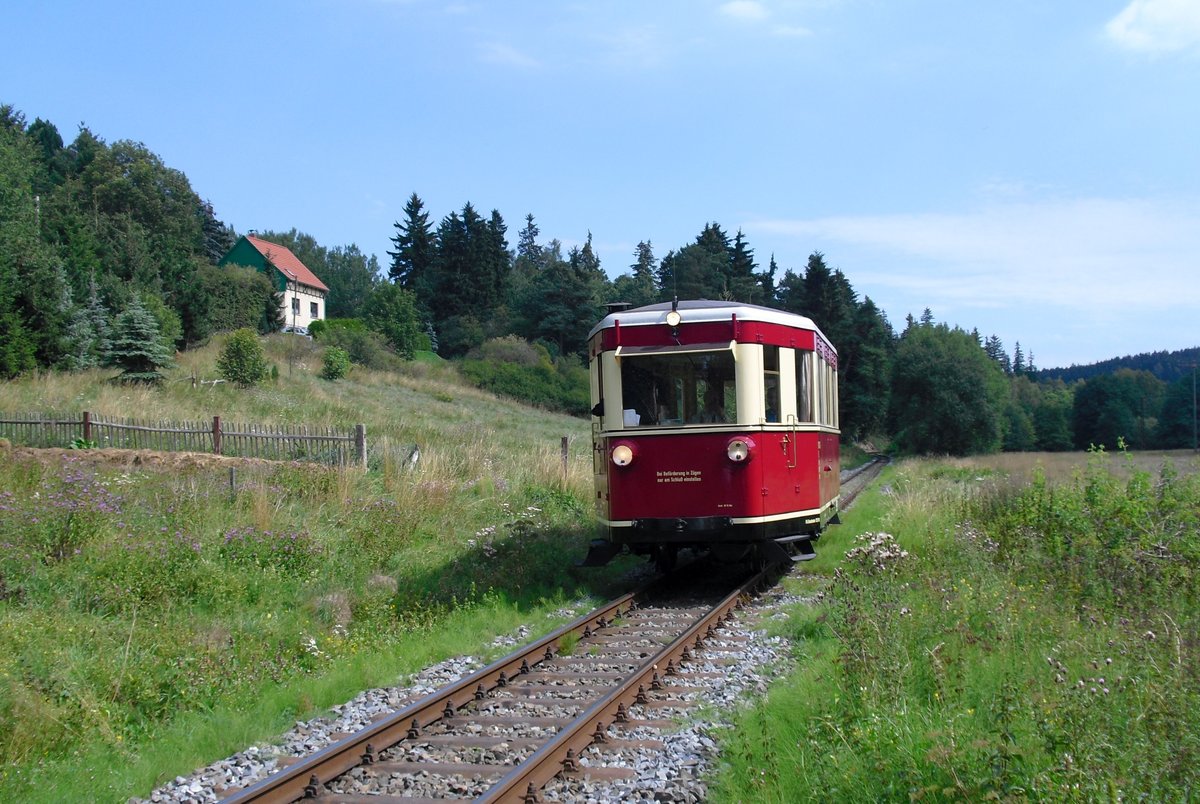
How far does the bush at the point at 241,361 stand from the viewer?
31047mm

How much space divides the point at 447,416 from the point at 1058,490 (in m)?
26.7

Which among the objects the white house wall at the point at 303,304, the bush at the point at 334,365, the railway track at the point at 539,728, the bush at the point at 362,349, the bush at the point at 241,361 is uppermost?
the white house wall at the point at 303,304

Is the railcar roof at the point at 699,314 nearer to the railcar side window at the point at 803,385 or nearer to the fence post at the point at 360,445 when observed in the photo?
the railcar side window at the point at 803,385

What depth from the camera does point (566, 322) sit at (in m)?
69.4

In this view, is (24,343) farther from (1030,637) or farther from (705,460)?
(1030,637)

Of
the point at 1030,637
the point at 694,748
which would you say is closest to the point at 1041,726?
the point at 694,748

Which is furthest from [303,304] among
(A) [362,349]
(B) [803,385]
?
(B) [803,385]

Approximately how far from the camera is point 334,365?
1692 inches

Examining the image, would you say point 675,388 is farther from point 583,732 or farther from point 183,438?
point 183,438

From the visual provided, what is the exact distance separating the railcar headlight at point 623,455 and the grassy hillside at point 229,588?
5.70 ft

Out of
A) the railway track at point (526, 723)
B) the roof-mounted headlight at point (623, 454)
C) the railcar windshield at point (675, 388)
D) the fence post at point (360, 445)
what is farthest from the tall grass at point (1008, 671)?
the fence post at point (360, 445)

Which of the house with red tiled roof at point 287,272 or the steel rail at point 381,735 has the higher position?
the house with red tiled roof at point 287,272

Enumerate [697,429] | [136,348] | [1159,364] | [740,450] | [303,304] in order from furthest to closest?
[1159,364] → [303,304] → [136,348] → [697,429] → [740,450]

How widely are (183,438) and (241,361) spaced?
15273 millimetres
